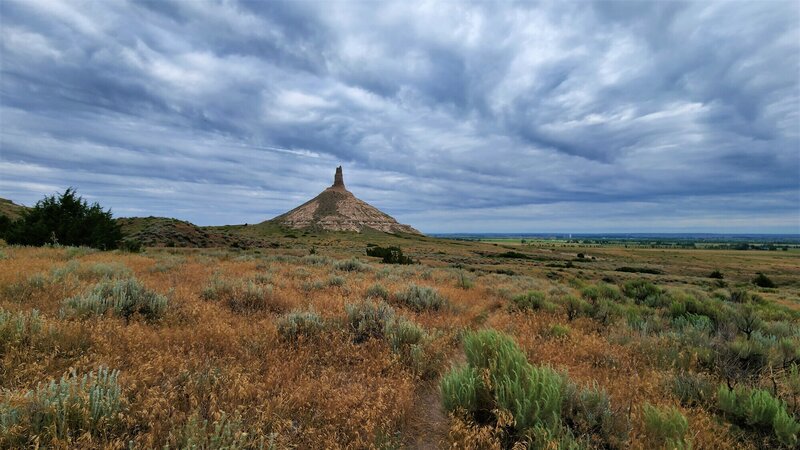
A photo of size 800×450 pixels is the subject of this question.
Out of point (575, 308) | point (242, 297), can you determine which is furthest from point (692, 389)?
point (242, 297)

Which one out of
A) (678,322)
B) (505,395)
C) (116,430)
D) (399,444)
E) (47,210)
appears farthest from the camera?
(47,210)

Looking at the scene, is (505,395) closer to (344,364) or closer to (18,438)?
(344,364)

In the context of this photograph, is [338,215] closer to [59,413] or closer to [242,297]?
[242,297]

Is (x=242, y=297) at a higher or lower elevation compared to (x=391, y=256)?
higher

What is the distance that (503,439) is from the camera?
3.11 m

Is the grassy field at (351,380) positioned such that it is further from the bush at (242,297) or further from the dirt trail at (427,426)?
the bush at (242,297)

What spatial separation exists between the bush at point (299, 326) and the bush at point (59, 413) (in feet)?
7.95

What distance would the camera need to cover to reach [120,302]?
5410 millimetres

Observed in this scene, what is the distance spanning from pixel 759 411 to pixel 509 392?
2611 mm

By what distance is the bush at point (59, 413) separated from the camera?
2412 millimetres

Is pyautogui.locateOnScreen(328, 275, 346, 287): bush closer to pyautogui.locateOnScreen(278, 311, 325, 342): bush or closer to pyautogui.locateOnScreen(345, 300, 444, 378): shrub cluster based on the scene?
pyautogui.locateOnScreen(345, 300, 444, 378): shrub cluster

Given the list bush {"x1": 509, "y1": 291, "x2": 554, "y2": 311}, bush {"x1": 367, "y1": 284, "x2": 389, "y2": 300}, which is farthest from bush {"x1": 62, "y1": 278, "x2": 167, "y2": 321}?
bush {"x1": 509, "y1": 291, "x2": 554, "y2": 311}

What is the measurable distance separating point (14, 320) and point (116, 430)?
2.68 m

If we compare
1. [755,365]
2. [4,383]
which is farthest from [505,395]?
[4,383]
